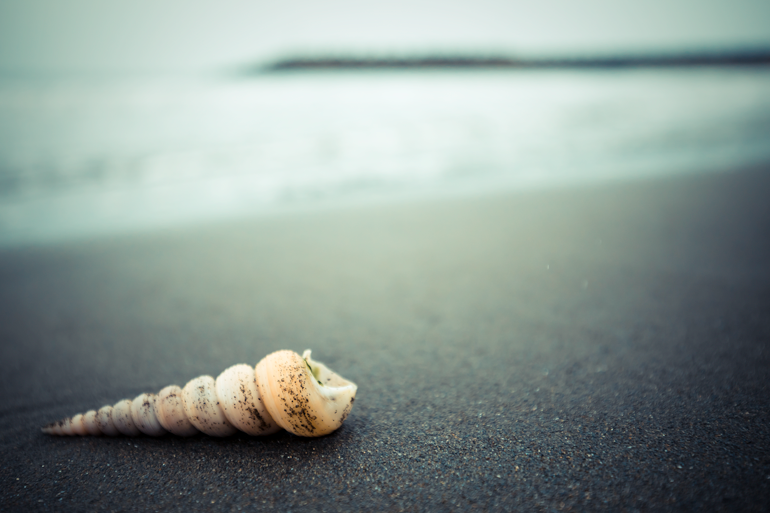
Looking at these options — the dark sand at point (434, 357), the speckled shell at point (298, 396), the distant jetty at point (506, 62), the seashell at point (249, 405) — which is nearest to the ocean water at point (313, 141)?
the distant jetty at point (506, 62)

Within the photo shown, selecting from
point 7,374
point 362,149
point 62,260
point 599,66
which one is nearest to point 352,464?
point 7,374

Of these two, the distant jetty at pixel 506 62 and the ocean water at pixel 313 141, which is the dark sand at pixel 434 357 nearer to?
the ocean water at pixel 313 141

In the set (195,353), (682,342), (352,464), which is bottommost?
(352,464)

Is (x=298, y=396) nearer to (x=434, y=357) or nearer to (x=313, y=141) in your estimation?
(x=434, y=357)

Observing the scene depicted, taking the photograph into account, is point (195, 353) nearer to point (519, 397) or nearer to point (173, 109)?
point (519, 397)

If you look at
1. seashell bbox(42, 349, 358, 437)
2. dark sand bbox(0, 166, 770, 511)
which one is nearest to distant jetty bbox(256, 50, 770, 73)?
dark sand bbox(0, 166, 770, 511)

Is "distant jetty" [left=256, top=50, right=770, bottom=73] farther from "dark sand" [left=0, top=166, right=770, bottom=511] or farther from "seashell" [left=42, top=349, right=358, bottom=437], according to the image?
"seashell" [left=42, top=349, right=358, bottom=437]

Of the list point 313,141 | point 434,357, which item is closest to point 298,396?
point 434,357
